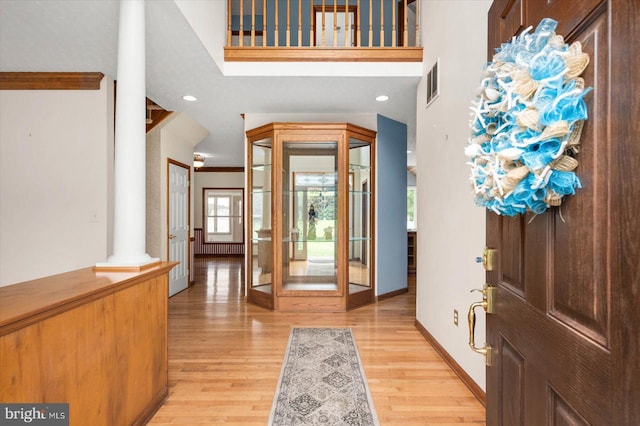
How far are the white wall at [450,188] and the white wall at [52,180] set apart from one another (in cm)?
322

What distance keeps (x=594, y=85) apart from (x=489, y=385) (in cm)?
101

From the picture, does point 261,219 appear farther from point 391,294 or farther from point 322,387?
point 322,387

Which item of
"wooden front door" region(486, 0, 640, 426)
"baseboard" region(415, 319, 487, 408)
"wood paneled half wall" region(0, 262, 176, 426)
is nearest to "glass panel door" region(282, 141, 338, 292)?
"baseboard" region(415, 319, 487, 408)

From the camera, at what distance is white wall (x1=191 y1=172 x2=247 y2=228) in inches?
365

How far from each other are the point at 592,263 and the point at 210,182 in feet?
31.2

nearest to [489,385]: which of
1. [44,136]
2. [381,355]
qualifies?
[381,355]

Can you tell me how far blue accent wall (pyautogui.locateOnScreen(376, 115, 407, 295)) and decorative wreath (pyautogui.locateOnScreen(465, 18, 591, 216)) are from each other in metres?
3.56

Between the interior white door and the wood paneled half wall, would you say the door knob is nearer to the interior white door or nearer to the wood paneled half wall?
the wood paneled half wall

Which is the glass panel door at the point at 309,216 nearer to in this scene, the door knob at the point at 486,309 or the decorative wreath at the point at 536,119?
the door knob at the point at 486,309

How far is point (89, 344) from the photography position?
4.51ft

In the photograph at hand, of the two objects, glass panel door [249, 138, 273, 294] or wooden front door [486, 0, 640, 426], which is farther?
glass panel door [249, 138, 273, 294]

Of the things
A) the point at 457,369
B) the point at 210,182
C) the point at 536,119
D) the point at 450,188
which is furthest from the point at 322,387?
the point at 210,182

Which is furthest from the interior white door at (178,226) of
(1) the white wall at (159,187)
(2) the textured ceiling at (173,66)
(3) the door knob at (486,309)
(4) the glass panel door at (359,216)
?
(3) the door knob at (486,309)

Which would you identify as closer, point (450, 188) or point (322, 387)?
point (322, 387)
